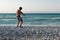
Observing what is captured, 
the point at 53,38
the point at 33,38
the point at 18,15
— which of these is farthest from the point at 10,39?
the point at 18,15

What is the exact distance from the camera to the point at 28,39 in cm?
1021

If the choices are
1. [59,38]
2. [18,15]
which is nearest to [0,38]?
[59,38]

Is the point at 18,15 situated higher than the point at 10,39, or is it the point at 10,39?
the point at 10,39

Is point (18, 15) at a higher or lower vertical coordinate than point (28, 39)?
lower

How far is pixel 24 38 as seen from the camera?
34.3 feet

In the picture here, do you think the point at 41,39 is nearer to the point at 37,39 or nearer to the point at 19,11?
the point at 37,39

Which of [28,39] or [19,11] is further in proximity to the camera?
[19,11]

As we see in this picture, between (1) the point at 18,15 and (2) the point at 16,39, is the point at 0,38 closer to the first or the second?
(2) the point at 16,39

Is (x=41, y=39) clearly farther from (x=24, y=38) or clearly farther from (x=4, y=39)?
(x=4, y=39)

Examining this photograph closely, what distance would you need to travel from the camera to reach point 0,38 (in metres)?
10.3

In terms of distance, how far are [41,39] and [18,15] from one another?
5.98m

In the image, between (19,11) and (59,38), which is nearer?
(59,38)

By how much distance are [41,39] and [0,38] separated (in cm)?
176

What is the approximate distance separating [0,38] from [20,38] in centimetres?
87
